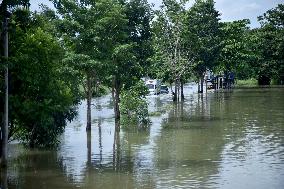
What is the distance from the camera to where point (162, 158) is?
69.4 feet

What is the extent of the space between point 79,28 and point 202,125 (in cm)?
1127

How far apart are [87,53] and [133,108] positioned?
681cm

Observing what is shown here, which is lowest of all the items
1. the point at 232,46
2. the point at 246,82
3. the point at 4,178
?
the point at 4,178

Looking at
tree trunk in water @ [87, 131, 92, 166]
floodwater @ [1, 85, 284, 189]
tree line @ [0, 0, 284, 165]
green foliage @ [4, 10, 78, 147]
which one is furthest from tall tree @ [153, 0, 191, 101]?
green foliage @ [4, 10, 78, 147]

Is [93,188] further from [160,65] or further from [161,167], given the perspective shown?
[160,65]

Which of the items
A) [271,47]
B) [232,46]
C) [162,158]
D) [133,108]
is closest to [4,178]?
[162,158]

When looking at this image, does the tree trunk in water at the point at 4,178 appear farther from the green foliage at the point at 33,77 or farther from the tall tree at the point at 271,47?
the tall tree at the point at 271,47

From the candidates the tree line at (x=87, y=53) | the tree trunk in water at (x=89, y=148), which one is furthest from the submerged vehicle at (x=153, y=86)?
the tree trunk in water at (x=89, y=148)

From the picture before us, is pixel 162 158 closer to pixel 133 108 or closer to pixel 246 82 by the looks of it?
pixel 133 108

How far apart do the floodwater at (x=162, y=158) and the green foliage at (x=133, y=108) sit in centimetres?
126

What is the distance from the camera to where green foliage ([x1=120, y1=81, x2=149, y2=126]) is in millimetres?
34250

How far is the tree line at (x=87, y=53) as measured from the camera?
754 inches

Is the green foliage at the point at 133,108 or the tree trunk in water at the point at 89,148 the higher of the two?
the green foliage at the point at 133,108

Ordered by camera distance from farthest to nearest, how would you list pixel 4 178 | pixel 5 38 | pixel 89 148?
pixel 89 148, pixel 4 178, pixel 5 38
